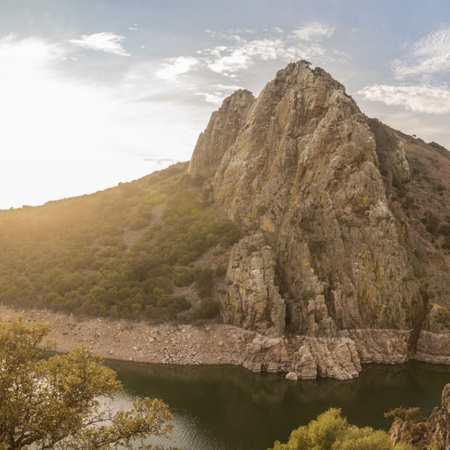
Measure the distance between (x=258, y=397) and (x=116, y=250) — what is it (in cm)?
4944

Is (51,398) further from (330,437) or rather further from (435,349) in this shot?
(435,349)

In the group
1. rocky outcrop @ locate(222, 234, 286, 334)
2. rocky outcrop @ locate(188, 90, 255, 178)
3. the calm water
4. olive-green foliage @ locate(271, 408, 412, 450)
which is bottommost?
the calm water

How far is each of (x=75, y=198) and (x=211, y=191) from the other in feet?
158

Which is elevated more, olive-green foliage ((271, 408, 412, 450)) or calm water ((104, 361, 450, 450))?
olive-green foliage ((271, 408, 412, 450))

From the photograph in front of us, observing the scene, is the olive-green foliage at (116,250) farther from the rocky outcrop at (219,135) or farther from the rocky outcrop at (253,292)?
the rocky outcrop at (253,292)

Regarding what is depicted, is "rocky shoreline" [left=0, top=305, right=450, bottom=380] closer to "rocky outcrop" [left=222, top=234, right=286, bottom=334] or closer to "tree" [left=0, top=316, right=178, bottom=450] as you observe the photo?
"rocky outcrop" [left=222, top=234, right=286, bottom=334]

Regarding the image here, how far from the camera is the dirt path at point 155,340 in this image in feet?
208

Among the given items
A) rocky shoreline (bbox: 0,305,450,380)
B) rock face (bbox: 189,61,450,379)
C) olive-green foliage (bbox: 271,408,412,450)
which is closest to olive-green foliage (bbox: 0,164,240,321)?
rocky shoreline (bbox: 0,305,450,380)

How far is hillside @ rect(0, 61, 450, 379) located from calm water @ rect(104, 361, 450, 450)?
3.13m

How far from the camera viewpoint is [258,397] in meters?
52.7

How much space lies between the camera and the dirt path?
63.4 meters

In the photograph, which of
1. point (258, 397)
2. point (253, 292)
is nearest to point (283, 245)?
point (253, 292)

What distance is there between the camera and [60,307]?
75.5m

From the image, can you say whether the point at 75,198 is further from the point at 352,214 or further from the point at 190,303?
the point at 352,214
